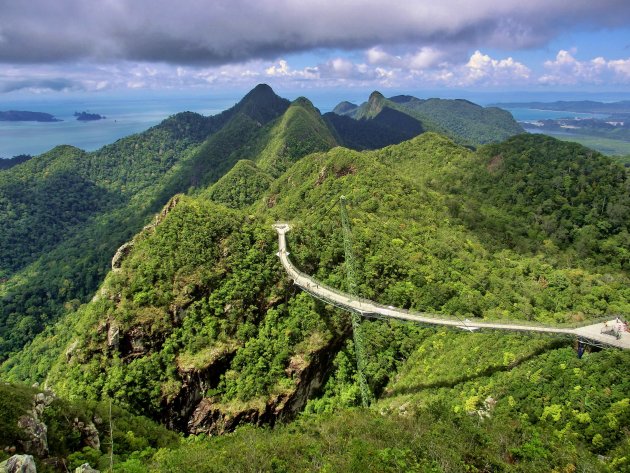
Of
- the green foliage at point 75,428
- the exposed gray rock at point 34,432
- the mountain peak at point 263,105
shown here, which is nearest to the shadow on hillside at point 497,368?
the green foliage at point 75,428

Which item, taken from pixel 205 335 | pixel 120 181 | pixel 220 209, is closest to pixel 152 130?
pixel 120 181

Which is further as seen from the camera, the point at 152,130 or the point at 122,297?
the point at 152,130

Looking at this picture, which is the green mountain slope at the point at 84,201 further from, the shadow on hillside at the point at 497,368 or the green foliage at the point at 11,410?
the shadow on hillside at the point at 497,368

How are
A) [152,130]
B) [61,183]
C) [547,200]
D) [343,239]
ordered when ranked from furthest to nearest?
[152,130] → [61,183] → [547,200] → [343,239]

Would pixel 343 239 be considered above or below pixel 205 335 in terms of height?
above

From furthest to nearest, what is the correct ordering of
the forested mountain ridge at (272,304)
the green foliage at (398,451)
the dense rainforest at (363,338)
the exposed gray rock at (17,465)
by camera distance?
the forested mountain ridge at (272,304), the dense rainforest at (363,338), the green foliage at (398,451), the exposed gray rock at (17,465)

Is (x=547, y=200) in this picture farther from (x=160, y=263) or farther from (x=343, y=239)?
(x=160, y=263)

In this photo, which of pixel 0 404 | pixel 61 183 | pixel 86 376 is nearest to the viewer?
pixel 0 404
